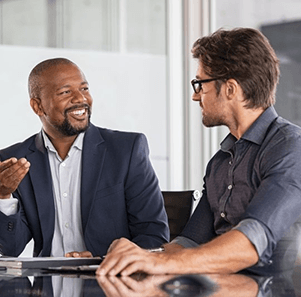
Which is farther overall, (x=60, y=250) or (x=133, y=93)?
(x=133, y=93)

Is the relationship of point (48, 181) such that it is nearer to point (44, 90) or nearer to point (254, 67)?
point (44, 90)

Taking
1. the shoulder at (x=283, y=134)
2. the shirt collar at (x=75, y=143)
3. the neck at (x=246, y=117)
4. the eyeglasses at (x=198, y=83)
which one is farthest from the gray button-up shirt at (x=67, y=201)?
the shoulder at (x=283, y=134)

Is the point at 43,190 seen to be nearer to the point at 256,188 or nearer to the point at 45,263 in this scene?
the point at 45,263

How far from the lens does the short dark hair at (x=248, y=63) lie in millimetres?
2230

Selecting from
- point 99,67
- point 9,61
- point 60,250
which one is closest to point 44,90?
point 60,250

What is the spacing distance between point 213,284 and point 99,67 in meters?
3.82

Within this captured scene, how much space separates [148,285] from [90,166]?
136cm

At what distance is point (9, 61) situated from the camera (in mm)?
4773

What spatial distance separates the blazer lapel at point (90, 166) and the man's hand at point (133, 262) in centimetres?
106

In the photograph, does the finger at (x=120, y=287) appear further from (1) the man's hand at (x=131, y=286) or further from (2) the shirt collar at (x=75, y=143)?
(2) the shirt collar at (x=75, y=143)

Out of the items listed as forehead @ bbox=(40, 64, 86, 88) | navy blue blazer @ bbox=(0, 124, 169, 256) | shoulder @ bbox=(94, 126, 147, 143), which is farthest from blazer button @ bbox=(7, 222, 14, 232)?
forehead @ bbox=(40, 64, 86, 88)

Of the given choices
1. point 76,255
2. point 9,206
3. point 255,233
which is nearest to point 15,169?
point 9,206

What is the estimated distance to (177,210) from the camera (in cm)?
300

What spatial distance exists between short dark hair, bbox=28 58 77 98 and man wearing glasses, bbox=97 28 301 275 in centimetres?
83
